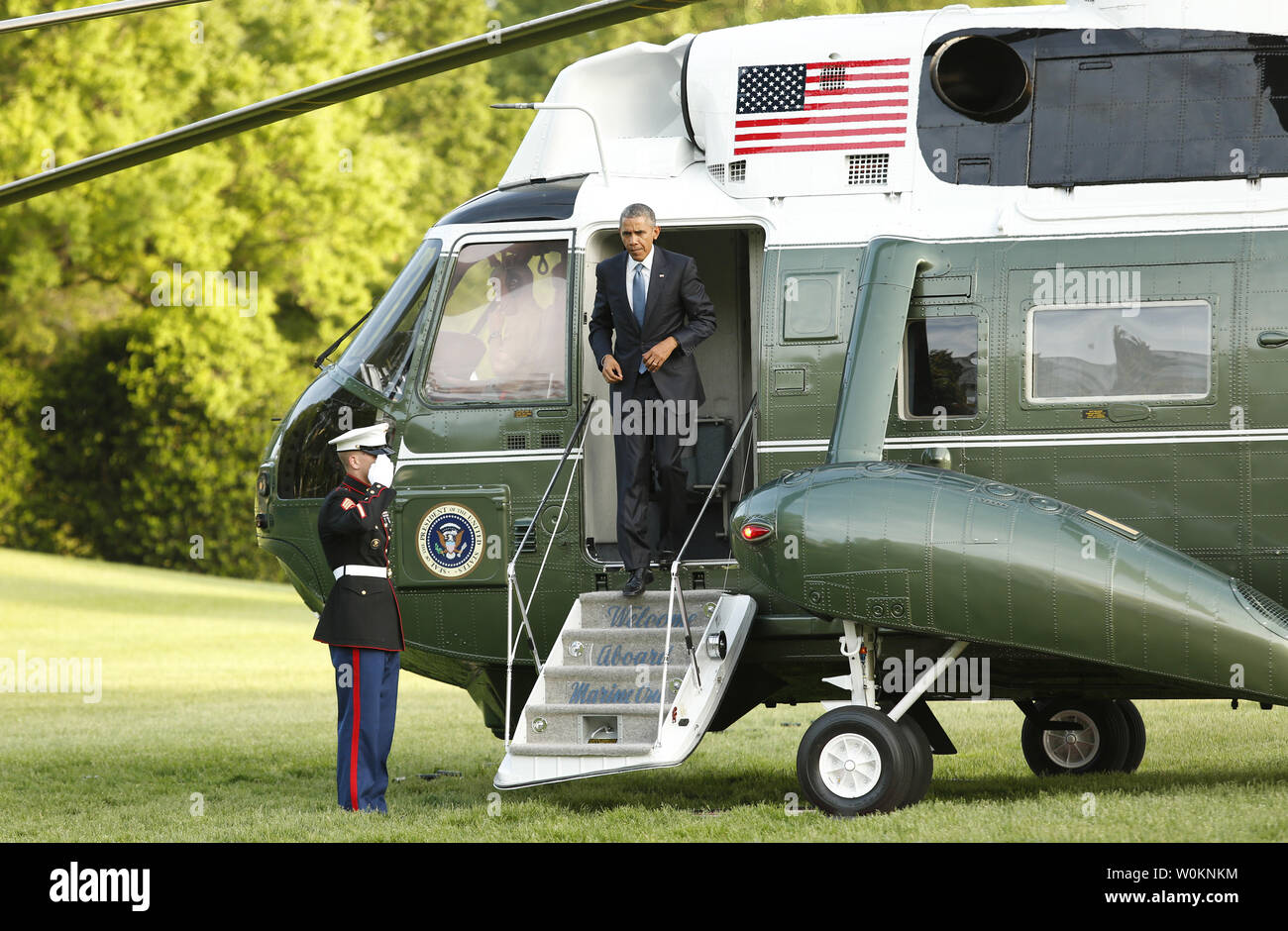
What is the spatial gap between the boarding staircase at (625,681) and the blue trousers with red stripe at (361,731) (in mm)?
738

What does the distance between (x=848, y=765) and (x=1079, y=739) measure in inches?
105

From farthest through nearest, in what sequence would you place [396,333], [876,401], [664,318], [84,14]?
[396,333] < [664,318] < [876,401] < [84,14]

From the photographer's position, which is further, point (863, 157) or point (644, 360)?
point (863, 157)

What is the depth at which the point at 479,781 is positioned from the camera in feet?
33.7

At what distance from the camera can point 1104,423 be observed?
27.5ft

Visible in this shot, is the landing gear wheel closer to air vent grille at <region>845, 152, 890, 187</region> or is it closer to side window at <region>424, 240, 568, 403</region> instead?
air vent grille at <region>845, 152, 890, 187</region>

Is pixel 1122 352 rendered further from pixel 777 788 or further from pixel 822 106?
pixel 777 788

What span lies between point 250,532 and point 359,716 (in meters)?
24.6

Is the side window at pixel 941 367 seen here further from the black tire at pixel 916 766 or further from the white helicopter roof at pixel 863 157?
the black tire at pixel 916 766

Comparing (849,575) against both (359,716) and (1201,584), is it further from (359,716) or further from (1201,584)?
(359,716)

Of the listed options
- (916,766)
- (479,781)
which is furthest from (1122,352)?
(479,781)

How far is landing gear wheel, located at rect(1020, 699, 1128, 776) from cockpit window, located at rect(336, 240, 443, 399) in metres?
4.50

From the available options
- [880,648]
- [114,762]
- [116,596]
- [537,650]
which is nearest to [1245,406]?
[880,648]

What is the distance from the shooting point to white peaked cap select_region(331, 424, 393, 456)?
870cm
